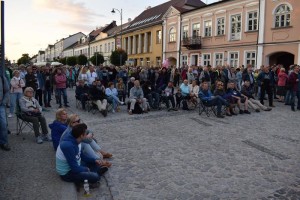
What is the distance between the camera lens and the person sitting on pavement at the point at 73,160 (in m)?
5.21

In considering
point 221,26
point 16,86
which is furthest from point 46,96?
point 221,26

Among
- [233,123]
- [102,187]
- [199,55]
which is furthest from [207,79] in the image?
[199,55]

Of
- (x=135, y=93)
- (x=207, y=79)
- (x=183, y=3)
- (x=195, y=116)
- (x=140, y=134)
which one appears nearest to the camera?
(x=140, y=134)

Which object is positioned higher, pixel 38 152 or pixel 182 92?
pixel 182 92

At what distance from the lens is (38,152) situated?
7.11 metres

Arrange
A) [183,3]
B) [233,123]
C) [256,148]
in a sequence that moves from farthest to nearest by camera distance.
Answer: [183,3] < [233,123] < [256,148]

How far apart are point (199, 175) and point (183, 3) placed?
3859 centimetres

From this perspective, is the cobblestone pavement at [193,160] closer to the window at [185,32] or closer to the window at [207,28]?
the window at [207,28]

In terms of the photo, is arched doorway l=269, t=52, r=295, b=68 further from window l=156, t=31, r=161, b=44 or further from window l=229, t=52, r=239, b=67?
window l=156, t=31, r=161, b=44

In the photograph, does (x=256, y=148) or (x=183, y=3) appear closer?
(x=256, y=148)

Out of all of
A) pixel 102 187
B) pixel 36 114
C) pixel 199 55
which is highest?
pixel 199 55

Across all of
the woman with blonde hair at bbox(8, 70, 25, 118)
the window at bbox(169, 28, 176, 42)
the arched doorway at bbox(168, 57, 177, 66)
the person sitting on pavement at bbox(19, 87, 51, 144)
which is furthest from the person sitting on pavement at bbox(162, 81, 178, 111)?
the arched doorway at bbox(168, 57, 177, 66)

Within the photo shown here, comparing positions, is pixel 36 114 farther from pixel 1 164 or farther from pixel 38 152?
pixel 1 164

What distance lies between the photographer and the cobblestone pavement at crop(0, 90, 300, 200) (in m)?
5.20
